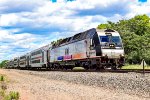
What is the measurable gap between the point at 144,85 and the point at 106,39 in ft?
53.4

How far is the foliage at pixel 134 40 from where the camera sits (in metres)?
65.4

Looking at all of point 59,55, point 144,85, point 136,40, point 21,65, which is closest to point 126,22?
point 136,40

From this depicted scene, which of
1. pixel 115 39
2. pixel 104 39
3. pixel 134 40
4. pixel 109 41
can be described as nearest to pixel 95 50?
pixel 104 39

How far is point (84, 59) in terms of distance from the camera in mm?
35219

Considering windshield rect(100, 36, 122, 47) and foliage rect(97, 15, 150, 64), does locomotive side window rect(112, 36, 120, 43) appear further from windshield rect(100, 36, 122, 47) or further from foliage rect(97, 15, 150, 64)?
foliage rect(97, 15, 150, 64)

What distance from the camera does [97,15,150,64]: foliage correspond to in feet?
215

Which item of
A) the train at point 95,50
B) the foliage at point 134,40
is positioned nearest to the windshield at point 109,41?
the train at point 95,50

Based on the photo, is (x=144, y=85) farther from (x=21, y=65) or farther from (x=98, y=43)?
(x=21, y=65)

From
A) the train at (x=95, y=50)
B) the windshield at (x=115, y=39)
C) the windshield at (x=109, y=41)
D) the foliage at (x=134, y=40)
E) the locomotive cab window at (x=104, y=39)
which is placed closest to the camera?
the train at (x=95, y=50)

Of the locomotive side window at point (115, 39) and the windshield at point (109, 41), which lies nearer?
the windshield at point (109, 41)

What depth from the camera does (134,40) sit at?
Answer: 72.5 meters

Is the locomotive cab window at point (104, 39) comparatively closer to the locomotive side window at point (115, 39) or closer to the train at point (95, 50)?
the train at point (95, 50)

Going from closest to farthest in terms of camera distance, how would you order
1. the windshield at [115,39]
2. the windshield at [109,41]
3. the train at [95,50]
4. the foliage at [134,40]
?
the train at [95,50]
the windshield at [109,41]
the windshield at [115,39]
the foliage at [134,40]

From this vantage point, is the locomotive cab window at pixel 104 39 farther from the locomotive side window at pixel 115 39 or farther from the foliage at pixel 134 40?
the foliage at pixel 134 40
